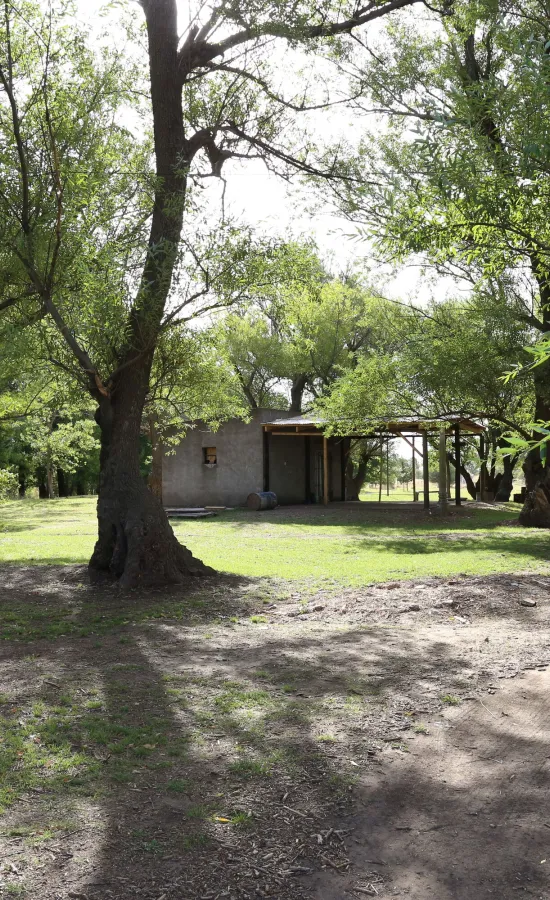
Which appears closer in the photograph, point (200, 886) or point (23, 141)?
point (200, 886)

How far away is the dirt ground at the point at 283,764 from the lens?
3.21 m

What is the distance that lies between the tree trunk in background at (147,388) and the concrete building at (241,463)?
16923mm

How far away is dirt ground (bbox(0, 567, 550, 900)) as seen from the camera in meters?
3.21

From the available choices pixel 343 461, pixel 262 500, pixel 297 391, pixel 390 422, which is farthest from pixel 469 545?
pixel 297 391

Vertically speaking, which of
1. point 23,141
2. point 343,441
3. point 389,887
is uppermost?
point 23,141

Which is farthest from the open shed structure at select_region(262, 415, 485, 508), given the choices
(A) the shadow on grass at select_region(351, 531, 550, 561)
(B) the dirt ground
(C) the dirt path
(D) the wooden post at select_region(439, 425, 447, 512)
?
(C) the dirt path

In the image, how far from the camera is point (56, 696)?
5.55m

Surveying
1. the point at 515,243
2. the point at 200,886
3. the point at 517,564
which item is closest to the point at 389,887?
the point at 200,886

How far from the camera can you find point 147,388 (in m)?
11.2

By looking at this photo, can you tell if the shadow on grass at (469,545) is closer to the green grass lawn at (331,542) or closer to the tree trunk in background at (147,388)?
the green grass lawn at (331,542)

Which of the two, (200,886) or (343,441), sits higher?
(343,441)

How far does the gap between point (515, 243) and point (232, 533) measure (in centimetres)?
1463

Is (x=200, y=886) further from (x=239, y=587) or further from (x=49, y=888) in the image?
(x=239, y=587)

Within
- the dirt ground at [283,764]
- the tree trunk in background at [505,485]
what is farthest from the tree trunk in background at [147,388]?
the tree trunk in background at [505,485]
